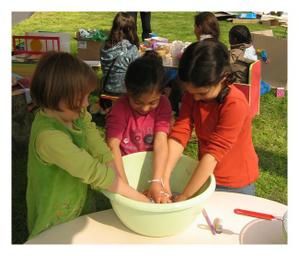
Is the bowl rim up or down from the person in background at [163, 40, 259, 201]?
down

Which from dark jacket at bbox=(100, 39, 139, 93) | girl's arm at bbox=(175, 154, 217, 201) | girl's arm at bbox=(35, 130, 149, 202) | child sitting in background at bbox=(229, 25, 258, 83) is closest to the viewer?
girl's arm at bbox=(35, 130, 149, 202)

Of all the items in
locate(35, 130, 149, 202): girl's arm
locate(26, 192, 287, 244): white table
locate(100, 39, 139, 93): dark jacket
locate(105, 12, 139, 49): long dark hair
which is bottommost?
locate(26, 192, 287, 244): white table

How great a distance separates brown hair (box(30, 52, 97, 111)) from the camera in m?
1.33

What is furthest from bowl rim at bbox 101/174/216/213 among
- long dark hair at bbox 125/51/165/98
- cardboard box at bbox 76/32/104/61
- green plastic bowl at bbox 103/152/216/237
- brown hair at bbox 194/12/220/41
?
cardboard box at bbox 76/32/104/61

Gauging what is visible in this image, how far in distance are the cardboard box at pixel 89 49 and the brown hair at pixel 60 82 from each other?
398cm

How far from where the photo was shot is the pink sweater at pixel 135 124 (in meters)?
1.73

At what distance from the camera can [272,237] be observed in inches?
49.7

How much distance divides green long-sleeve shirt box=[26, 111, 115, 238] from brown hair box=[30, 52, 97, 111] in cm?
7

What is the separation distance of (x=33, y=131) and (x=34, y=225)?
339 mm

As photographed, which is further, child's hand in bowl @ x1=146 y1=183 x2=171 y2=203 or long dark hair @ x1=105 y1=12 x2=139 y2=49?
long dark hair @ x1=105 y1=12 x2=139 y2=49

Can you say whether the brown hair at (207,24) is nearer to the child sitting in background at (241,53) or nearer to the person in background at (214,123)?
the child sitting in background at (241,53)

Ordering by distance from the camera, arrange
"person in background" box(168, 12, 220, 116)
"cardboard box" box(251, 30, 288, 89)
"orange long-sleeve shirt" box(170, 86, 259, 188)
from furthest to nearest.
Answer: "cardboard box" box(251, 30, 288, 89)
"person in background" box(168, 12, 220, 116)
"orange long-sleeve shirt" box(170, 86, 259, 188)

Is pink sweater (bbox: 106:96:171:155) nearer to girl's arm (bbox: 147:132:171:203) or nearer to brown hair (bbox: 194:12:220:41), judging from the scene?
girl's arm (bbox: 147:132:171:203)
